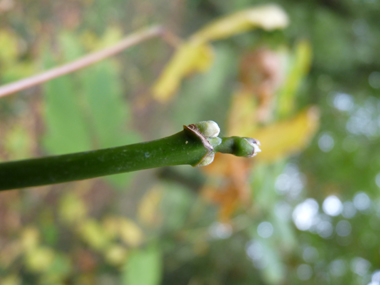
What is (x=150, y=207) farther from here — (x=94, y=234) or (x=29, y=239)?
(x=29, y=239)

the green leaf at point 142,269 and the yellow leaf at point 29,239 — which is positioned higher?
the yellow leaf at point 29,239

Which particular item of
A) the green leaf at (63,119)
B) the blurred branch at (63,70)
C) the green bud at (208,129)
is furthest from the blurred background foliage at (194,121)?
the green bud at (208,129)

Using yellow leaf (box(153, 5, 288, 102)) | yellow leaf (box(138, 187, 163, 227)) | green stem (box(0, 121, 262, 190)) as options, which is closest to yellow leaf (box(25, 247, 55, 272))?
yellow leaf (box(138, 187, 163, 227))

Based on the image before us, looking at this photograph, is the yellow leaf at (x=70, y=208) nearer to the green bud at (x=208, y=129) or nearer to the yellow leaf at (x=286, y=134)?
the yellow leaf at (x=286, y=134)

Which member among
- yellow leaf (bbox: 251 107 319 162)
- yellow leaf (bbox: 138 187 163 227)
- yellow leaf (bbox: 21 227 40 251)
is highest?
yellow leaf (bbox: 138 187 163 227)

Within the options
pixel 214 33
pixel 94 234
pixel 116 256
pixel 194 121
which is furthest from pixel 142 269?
pixel 194 121

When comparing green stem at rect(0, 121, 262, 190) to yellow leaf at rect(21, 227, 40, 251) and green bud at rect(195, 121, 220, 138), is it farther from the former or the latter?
yellow leaf at rect(21, 227, 40, 251)
